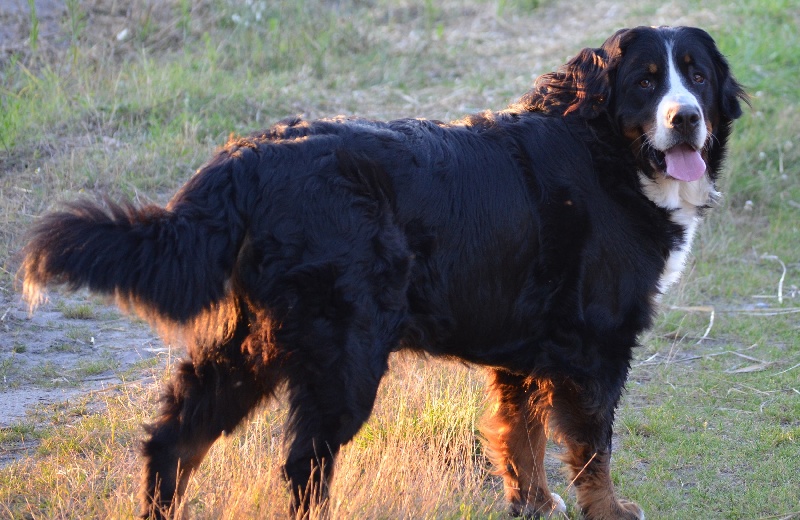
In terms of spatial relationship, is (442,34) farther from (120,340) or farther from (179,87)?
(120,340)

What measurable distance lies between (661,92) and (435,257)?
1.31 m

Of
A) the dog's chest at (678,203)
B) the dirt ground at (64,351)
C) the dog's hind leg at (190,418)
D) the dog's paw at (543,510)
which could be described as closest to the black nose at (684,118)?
the dog's chest at (678,203)

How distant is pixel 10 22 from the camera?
8.91 meters

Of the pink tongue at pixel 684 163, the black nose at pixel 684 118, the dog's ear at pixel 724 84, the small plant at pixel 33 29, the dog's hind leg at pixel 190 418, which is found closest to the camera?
the dog's hind leg at pixel 190 418

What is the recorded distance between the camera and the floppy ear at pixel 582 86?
4031 mm

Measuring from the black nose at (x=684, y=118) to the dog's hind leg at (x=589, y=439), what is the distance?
44.8 inches

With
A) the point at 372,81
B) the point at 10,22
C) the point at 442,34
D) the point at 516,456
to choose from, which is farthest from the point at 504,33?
the point at 516,456

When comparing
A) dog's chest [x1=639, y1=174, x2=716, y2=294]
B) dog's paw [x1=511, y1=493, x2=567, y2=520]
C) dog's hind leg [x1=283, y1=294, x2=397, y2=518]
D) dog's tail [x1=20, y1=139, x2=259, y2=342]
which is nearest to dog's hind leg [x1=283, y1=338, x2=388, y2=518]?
dog's hind leg [x1=283, y1=294, x2=397, y2=518]

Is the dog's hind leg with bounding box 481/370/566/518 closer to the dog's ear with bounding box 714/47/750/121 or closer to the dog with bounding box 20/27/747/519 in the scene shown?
the dog with bounding box 20/27/747/519

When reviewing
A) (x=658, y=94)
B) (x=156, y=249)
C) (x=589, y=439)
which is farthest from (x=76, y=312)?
(x=658, y=94)

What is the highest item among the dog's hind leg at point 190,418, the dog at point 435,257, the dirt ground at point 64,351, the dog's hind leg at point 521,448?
the dog at point 435,257

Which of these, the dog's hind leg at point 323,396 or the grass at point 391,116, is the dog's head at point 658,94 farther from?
the dog's hind leg at point 323,396

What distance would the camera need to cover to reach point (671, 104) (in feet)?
12.5

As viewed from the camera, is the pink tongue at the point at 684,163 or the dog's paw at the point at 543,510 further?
the dog's paw at the point at 543,510
